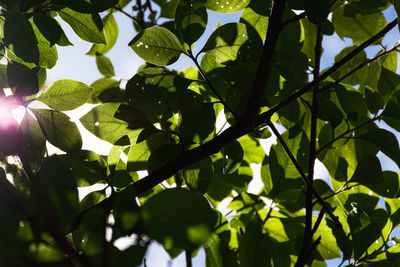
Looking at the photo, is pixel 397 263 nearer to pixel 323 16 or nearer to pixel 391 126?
pixel 391 126

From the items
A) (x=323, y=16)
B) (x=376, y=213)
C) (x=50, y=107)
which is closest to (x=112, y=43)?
(x=50, y=107)

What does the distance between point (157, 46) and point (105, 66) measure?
62cm

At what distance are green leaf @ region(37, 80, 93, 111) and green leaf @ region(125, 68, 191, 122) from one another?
0.08 m

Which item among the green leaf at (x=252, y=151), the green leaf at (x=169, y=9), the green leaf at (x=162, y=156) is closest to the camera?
the green leaf at (x=162, y=156)

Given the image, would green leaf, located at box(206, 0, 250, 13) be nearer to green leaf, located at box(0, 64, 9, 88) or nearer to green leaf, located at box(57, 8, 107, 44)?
green leaf, located at box(57, 8, 107, 44)

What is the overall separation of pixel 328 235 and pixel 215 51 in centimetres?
50

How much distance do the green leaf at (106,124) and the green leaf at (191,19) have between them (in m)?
0.19

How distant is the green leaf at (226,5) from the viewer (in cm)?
64

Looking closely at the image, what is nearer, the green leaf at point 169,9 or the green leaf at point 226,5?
the green leaf at point 226,5

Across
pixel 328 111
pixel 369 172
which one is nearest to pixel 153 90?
pixel 328 111

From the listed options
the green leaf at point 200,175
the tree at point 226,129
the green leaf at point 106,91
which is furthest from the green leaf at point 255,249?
the green leaf at point 106,91

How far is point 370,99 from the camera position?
88 cm

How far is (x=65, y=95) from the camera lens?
66 cm

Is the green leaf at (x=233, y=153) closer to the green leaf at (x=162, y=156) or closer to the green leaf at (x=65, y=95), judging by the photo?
the green leaf at (x=162, y=156)
